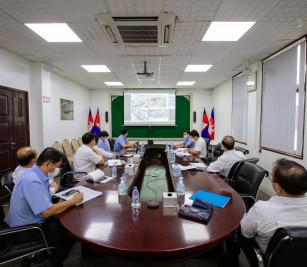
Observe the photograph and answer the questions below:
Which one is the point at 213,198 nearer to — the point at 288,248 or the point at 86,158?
the point at 288,248

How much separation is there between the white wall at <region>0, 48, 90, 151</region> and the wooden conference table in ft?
10.7

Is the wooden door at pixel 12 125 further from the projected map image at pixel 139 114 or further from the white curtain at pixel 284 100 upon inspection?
the white curtain at pixel 284 100

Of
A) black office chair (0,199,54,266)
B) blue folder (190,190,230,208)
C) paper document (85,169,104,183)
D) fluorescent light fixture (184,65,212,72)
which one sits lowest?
black office chair (0,199,54,266)

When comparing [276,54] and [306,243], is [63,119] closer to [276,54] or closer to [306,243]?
[276,54]

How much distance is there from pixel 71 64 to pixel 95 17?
7.90 ft

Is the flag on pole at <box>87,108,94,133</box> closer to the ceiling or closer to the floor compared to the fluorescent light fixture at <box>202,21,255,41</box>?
closer to the floor

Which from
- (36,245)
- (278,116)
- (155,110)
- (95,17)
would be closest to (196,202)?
(36,245)

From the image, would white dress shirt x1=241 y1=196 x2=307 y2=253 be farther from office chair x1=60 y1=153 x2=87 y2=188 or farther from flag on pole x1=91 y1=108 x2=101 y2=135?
flag on pole x1=91 y1=108 x2=101 y2=135

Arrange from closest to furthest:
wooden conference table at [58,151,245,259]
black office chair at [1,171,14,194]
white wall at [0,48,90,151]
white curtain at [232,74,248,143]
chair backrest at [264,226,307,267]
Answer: chair backrest at [264,226,307,267]
wooden conference table at [58,151,245,259]
black office chair at [1,171,14,194]
white wall at [0,48,90,151]
white curtain at [232,74,248,143]

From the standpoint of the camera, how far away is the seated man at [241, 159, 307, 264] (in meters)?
1.22

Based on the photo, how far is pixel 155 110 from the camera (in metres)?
7.91

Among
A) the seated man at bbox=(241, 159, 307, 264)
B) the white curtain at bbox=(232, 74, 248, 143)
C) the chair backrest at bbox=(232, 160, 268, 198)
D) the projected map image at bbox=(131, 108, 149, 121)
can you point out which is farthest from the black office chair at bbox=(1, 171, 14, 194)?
the projected map image at bbox=(131, 108, 149, 121)

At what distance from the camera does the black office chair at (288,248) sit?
100 centimetres

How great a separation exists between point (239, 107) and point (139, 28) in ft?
12.8
